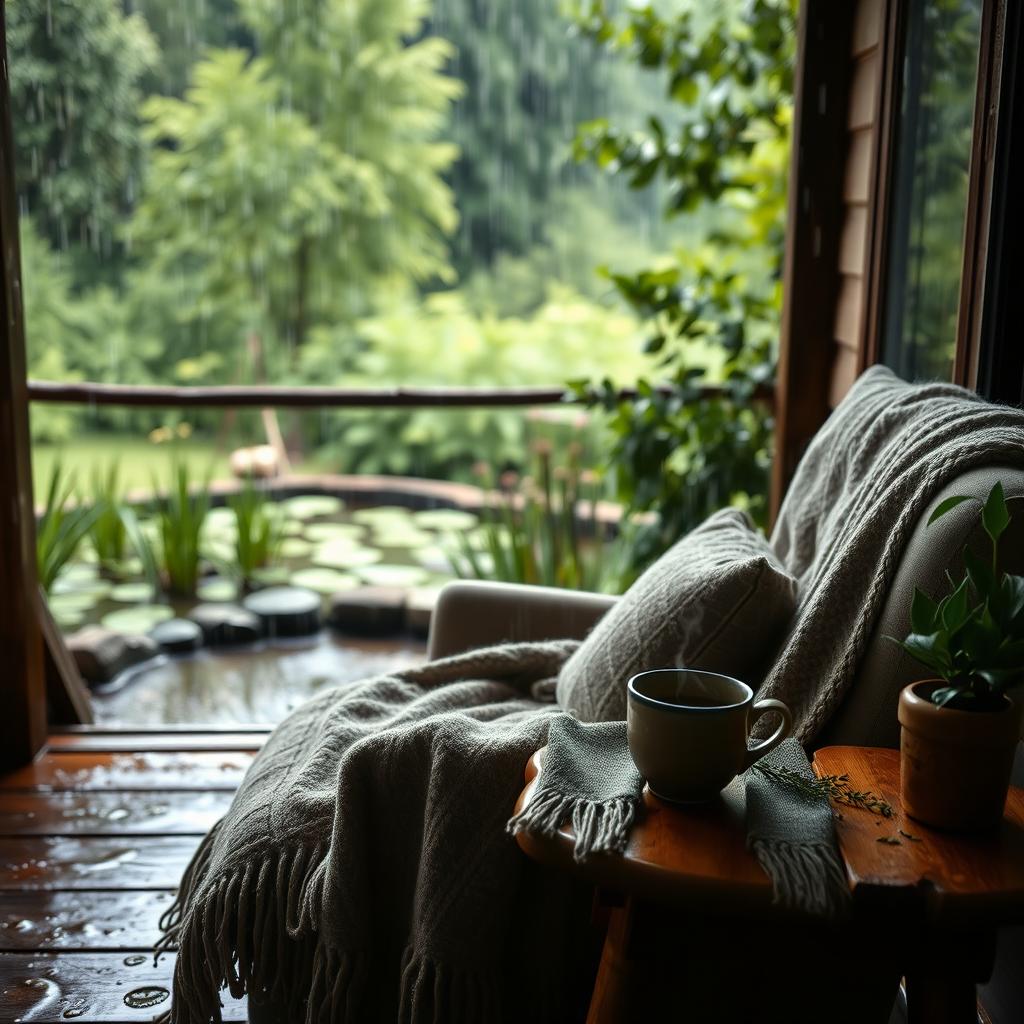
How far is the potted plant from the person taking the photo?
0.90 m

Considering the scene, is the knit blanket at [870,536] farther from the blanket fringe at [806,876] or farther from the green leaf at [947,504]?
the blanket fringe at [806,876]

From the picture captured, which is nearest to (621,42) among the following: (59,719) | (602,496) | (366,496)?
(602,496)

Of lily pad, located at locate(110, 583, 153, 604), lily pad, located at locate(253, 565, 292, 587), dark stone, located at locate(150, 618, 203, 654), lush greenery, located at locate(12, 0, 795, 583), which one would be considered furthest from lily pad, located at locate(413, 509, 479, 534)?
lush greenery, located at locate(12, 0, 795, 583)

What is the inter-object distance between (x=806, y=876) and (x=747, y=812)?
0.10 metres

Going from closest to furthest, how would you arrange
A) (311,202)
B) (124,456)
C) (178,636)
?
(178,636) < (124,456) < (311,202)

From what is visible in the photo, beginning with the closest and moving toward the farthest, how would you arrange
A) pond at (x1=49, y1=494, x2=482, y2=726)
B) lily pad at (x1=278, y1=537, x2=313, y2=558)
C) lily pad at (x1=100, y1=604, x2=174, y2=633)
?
pond at (x1=49, y1=494, x2=482, y2=726)
lily pad at (x1=100, y1=604, x2=174, y2=633)
lily pad at (x1=278, y1=537, x2=313, y2=558)

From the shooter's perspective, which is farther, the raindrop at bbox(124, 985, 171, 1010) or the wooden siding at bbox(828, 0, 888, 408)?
the wooden siding at bbox(828, 0, 888, 408)

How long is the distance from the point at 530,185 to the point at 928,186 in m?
7.99

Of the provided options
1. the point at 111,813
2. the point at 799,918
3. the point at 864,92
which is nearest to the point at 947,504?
the point at 799,918

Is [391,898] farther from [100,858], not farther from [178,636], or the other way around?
[178,636]

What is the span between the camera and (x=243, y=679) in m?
3.34

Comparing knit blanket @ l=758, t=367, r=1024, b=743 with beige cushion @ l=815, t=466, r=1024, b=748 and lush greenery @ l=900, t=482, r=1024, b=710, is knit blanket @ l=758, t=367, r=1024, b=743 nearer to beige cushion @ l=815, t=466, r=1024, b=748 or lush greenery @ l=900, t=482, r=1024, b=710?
beige cushion @ l=815, t=466, r=1024, b=748

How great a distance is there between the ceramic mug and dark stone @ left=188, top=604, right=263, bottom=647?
283cm

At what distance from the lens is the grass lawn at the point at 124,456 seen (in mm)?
7871
